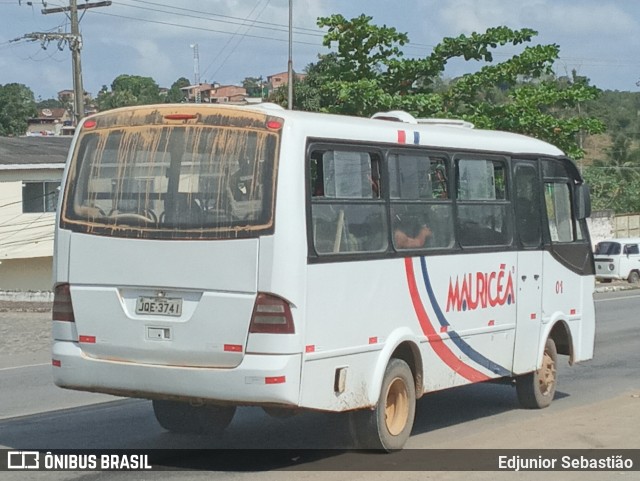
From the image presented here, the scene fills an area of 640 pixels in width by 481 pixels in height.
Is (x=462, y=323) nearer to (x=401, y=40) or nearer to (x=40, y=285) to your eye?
(x=401, y=40)

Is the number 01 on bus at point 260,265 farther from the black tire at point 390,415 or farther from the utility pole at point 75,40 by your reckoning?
the utility pole at point 75,40

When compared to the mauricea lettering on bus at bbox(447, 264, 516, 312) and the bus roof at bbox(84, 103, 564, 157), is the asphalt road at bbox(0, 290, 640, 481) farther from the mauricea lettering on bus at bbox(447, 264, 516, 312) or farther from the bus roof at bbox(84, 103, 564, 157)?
the bus roof at bbox(84, 103, 564, 157)

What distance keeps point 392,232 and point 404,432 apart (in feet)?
5.47

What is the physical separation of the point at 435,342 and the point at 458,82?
2313cm

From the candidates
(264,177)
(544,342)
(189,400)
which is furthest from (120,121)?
(544,342)

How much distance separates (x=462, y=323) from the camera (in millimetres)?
10617

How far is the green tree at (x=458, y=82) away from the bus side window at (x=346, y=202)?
2176 centimetres

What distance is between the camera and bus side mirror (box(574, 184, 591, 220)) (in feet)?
42.4

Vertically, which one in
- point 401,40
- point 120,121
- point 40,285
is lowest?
point 40,285

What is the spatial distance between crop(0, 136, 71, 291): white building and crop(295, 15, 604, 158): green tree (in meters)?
13.5

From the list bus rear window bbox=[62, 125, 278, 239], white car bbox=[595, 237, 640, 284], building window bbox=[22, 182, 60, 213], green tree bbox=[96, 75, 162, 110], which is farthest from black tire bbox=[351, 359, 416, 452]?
green tree bbox=[96, 75, 162, 110]

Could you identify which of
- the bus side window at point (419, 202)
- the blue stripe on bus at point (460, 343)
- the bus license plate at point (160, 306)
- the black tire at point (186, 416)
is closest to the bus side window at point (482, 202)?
the bus side window at point (419, 202)

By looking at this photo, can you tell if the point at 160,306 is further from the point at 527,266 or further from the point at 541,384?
the point at 541,384

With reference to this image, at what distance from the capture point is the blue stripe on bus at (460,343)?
1002cm
